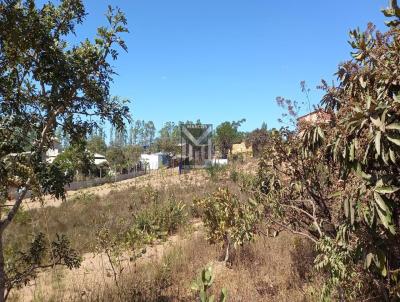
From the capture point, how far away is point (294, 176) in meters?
5.42

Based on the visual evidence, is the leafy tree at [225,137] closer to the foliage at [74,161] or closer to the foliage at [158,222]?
the foliage at [158,222]

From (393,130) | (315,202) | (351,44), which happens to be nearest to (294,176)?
(315,202)

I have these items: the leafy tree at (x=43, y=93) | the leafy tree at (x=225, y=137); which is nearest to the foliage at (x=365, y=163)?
the leafy tree at (x=43, y=93)

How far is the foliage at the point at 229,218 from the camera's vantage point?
5.02m

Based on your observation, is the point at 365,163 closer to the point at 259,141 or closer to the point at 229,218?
the point at 229,218

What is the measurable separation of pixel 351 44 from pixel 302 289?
118 inches

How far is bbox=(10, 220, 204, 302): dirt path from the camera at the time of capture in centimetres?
590

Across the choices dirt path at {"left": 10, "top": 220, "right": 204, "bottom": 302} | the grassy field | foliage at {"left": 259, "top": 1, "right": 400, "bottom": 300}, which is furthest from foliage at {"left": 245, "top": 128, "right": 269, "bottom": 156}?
dirt path at {"left": 10, "top": 220, "right": 204, "bottom": 302}

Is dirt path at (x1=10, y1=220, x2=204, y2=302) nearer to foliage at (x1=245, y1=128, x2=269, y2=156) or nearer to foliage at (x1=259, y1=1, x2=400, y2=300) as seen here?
foliage at (x1=245, y1=128, x2=269, y2=156)

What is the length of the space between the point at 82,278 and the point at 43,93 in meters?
3.93

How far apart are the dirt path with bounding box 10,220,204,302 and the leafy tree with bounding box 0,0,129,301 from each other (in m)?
1.71

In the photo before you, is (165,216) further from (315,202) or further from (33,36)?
(33,36)

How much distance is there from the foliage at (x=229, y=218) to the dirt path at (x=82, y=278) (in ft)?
3.39

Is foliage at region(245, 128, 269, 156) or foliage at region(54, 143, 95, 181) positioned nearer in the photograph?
foliage at region(54, 143, 95, 181)
